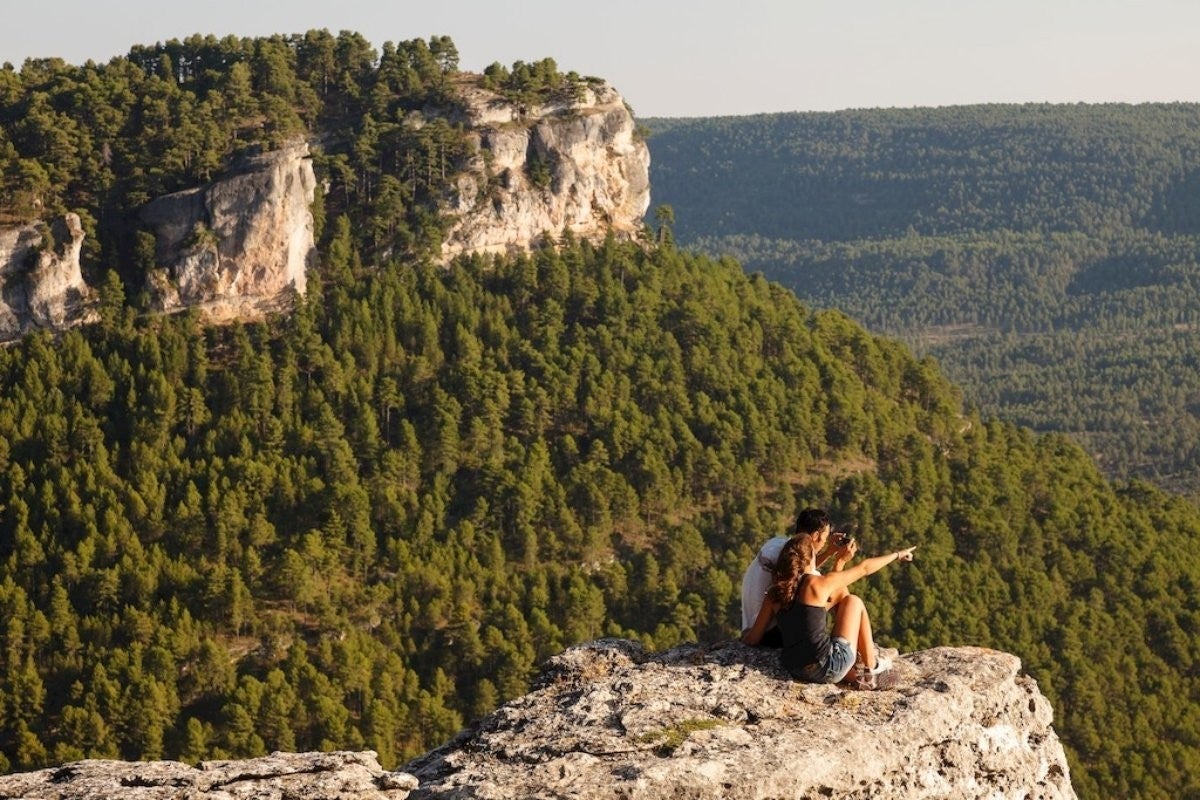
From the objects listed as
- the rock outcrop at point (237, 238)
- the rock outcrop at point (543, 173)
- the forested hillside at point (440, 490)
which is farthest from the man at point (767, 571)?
the rock outcrop at point (543, 173)

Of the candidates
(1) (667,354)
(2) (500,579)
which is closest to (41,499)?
(2) (500,579)

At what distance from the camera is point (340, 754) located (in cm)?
1791

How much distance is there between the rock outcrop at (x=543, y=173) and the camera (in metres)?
116

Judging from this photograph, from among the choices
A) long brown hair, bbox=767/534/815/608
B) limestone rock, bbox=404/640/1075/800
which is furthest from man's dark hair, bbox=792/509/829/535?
limestone rock, bbox=404/640/1075/800

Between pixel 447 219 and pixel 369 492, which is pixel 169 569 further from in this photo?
pixel 447 219

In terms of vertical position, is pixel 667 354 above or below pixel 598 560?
above

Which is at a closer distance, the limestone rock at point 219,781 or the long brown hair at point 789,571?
the limestone rock at point 219,781

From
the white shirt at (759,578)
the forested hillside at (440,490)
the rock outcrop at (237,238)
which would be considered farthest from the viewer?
the rock outcrop at (237,238)

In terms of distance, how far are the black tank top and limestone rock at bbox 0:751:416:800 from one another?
4.83 metres

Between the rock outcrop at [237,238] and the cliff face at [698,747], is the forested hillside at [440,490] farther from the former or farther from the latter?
the cliff face at [698,747]

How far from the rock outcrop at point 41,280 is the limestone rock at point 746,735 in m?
86.4

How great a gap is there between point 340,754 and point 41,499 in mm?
77672

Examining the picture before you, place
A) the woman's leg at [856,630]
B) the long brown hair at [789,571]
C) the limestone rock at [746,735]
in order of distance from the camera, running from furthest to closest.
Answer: the long brown hair at [789,571] → the woman's leg at [856,630] → the limestone rock at [746,735]

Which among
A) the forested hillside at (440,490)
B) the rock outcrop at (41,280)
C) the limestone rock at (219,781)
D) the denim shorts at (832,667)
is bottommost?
the forested hillside at (440,490)
